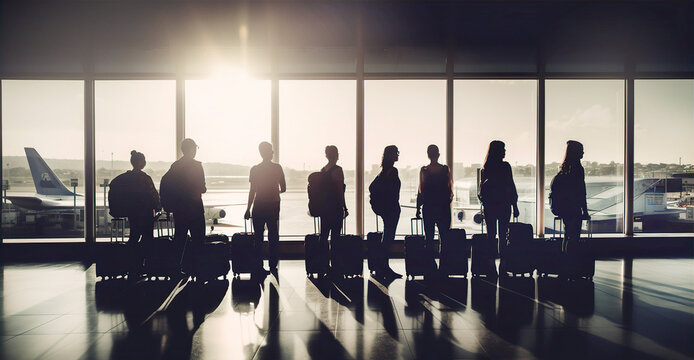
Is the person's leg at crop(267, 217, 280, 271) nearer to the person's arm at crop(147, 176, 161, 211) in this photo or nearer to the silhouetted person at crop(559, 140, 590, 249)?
the person's arm at crop(147, 176, 161, 211)

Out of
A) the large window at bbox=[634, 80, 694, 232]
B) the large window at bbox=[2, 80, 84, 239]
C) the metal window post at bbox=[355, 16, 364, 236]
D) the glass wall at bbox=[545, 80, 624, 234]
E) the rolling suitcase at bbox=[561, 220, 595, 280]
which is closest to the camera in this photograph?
the rolling suitcase at bbox=[561, 220, 595, 280]

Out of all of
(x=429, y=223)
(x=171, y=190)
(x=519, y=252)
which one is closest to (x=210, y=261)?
(x=171, y=190)

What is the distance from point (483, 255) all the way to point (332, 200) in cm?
225

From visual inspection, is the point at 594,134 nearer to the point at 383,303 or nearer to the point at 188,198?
the point at 383,303

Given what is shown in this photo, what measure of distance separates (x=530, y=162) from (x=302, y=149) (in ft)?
15.6

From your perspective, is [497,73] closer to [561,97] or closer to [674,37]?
[561,97]

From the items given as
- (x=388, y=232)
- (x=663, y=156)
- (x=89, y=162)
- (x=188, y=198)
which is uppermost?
(x=663, y=156)

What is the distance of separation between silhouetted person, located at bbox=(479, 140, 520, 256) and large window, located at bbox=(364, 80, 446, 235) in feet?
7.86

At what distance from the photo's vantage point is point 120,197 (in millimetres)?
4863

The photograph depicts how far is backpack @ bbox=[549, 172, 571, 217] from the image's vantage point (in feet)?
16.3

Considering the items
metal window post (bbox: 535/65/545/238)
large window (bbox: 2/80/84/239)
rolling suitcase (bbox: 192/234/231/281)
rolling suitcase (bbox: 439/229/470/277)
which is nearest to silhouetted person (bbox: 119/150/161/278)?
rolling suitcase (bbox: 192/234/231/281)

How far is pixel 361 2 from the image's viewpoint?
20.9 ft

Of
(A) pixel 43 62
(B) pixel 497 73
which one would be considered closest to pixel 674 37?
(B) pixel 497 73

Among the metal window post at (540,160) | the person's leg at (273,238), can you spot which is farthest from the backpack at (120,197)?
the metal window post at (540,160)
